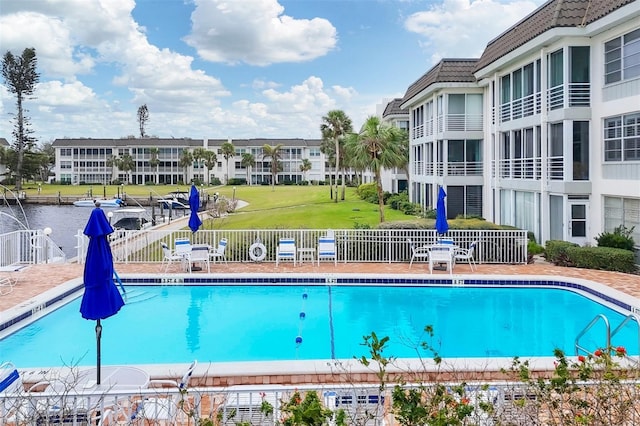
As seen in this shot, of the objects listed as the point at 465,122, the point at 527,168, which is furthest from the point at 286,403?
the point at 465,122

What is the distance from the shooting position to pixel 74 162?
319 ft

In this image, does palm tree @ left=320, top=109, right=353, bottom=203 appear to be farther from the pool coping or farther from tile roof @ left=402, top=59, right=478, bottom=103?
the pool coping


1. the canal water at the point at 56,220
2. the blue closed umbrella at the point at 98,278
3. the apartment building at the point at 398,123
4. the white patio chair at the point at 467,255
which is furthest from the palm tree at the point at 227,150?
the blue closed umbrella at the point at 98,278

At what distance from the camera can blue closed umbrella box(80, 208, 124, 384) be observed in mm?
7145

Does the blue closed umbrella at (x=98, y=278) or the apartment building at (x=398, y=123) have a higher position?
the apartment building at (x=398, y=123)

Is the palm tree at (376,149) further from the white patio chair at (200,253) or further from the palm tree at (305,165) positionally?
the palm tree at (305,165)

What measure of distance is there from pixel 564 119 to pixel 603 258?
5.03 m

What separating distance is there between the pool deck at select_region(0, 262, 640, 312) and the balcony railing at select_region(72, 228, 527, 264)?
1.71 feet

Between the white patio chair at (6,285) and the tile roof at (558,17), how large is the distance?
57.5ft

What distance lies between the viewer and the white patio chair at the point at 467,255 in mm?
15868

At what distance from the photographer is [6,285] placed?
44.0 feet

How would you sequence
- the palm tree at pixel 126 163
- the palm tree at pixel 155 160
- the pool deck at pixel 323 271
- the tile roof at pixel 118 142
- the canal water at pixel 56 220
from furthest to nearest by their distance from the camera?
the tile roof at pixel 118 142
the palm tree at pixel 155 160
the palm tree at pixel 126 163
the canal water at pixel 56 220
the pool deck at pixel 323 271

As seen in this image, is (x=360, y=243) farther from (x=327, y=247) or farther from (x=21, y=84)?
(x=21, y=84)

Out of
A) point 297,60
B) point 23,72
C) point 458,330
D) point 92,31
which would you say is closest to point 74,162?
point 23,72
